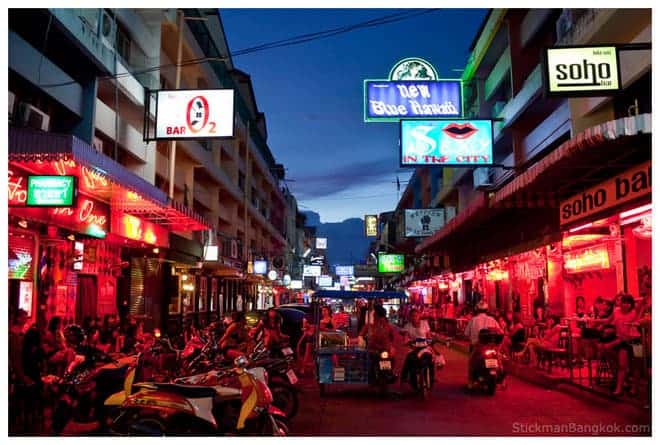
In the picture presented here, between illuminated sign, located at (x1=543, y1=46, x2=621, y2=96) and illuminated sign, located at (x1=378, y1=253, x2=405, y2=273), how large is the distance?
137 feet

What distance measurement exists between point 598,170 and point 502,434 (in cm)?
505

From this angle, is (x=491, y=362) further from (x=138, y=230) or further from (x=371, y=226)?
(x=371, y=226)

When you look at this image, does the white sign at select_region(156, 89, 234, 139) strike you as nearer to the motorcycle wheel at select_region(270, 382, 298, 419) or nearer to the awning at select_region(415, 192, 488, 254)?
the motorcycle wheel at select_region(270, 382, 298, 419)

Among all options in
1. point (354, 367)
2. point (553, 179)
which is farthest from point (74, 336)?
point (553, 179)

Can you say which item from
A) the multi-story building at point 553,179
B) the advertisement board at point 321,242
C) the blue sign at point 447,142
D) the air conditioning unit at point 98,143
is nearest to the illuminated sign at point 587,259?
the multi-story building at point 553,179

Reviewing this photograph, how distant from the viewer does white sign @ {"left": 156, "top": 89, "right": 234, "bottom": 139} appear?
13.7 metres

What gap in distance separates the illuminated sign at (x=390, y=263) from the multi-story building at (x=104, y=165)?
2106 centimetres

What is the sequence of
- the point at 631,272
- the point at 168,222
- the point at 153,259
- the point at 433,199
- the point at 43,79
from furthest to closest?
the point at 433,199 < the point at 153,259 < the point at 168,222 < the point at 43,79 < the point at 631,272

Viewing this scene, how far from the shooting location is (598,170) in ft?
34.9

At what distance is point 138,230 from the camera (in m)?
16.8

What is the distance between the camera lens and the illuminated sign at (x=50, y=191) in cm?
1067

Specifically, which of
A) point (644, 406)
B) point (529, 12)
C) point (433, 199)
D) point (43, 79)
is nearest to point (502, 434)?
point (644, 406)

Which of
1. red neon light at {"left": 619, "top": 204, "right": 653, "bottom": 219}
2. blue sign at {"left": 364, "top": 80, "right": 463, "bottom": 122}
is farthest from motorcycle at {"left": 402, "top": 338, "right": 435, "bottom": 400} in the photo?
blue sign at {"left": 364, "top": 80, "right": 463, "bottom": 122}

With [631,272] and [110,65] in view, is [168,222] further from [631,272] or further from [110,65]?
[631,272]
